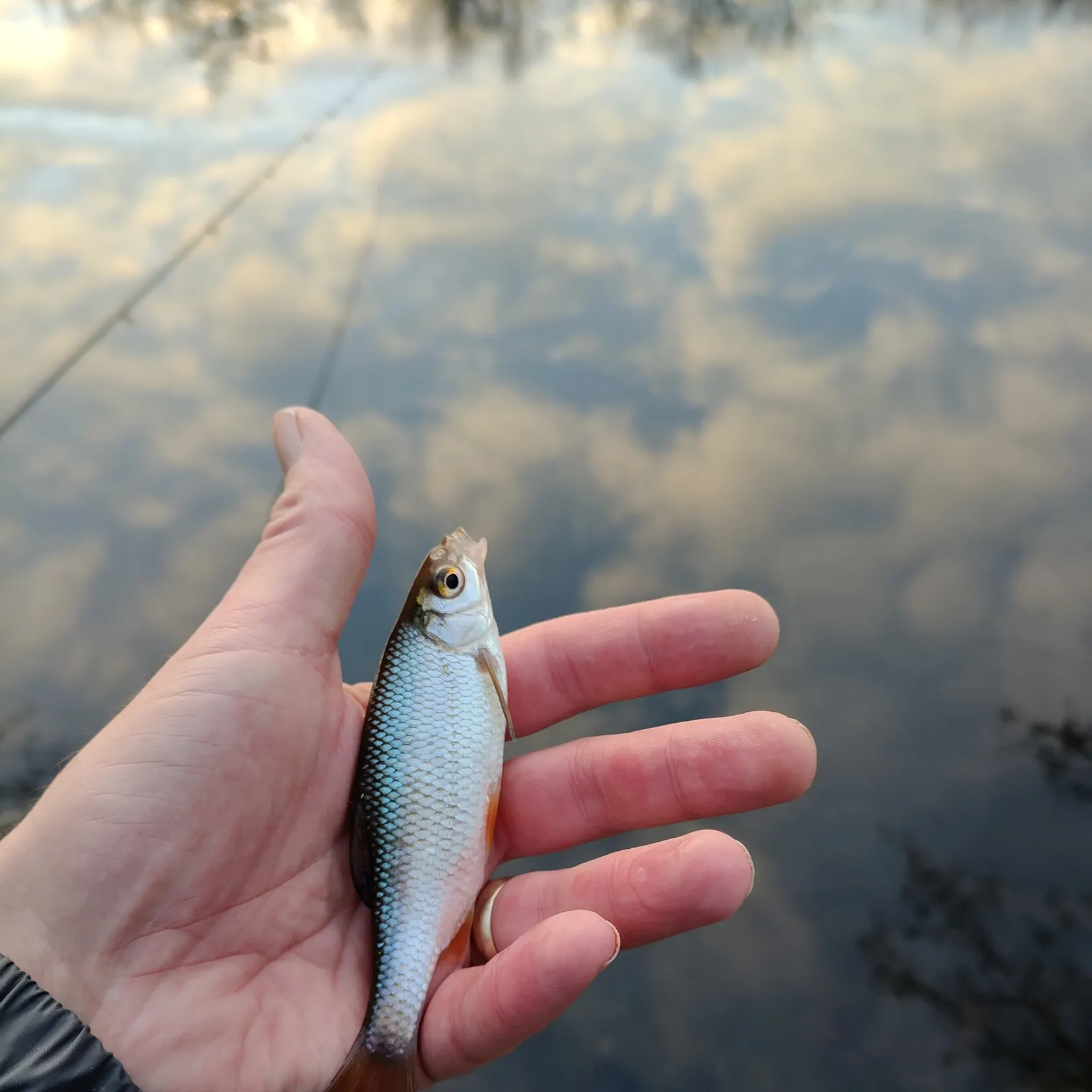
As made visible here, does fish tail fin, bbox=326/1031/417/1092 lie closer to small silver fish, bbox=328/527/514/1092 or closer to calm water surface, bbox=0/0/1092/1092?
small silver fish, bbox=328/527/514/1092

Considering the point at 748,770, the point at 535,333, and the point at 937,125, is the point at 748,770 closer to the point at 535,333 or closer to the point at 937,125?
the point at 535,333

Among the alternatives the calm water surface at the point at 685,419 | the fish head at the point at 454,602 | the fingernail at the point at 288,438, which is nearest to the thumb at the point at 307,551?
the fingernail at the point at 288,438

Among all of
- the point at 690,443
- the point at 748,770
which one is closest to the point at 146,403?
the point at 690,443

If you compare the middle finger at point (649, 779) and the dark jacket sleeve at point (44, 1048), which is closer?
the dark jacket sleeve at point (44, 1048)

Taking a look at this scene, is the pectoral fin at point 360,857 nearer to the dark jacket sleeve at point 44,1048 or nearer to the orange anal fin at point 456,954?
the orange anal fin at point 456,954

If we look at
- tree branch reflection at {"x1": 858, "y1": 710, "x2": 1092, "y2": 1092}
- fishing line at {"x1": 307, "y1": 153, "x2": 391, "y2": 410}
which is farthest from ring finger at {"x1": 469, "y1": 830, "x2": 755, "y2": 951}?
fishing line at {"x1": 307, "y1": 153, "x2": 391, "y2": 410}

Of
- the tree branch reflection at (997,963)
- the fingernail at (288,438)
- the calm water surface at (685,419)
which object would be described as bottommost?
the tree branch reflection at (997,963)
